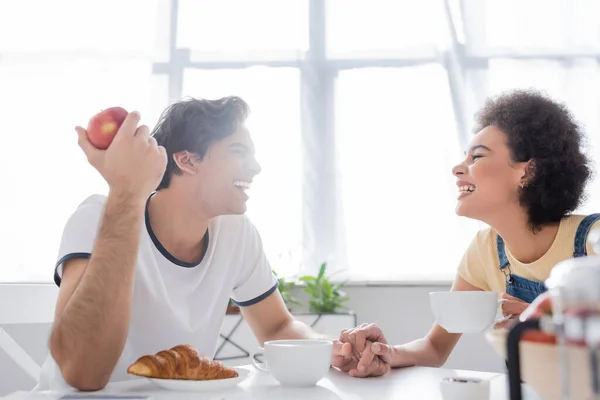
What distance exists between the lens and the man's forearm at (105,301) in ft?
3.15

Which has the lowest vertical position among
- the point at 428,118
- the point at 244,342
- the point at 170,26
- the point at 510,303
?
the point at 244,342

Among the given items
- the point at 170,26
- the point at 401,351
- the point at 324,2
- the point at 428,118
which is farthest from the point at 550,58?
the point at 401,351

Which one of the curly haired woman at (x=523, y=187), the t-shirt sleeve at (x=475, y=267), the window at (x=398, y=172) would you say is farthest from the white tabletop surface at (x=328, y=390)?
the window at (x=398, y=172)

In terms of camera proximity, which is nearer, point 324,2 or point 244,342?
point 244,342

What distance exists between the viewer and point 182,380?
33.6 inches

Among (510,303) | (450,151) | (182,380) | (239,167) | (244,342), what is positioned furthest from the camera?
(450,151)

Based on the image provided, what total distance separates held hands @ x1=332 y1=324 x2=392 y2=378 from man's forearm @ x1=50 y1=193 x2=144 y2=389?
418 mm

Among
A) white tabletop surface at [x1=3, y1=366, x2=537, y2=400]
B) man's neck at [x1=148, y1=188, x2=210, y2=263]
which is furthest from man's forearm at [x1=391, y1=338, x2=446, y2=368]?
man's neck at [x1=148, y1=188, x2=210, y2=263]

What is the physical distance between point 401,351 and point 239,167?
2.15 feet

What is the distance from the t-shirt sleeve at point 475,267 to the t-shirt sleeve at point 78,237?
37.3 inches

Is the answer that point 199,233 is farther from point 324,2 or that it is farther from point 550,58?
point 550,58

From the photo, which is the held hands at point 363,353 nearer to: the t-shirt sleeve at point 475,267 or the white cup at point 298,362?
the white cup at point 298,362

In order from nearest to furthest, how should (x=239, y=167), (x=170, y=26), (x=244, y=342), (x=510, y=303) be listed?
1. (x=510, y=303)
2. (x=239, y=167)
3. (x=244, y=342)
4. (x=170, y=26)

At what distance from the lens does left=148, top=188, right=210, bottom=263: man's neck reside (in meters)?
1.39
